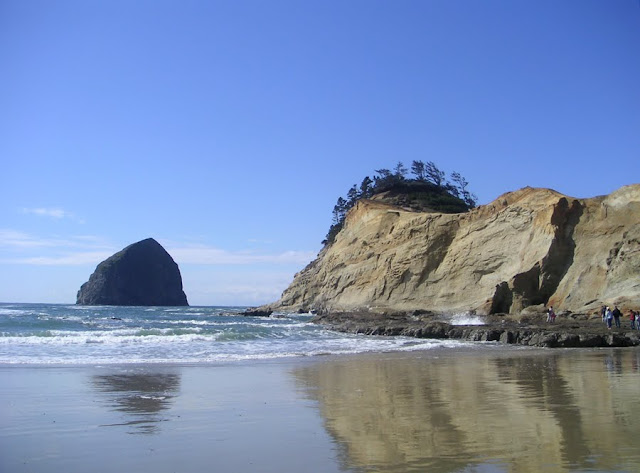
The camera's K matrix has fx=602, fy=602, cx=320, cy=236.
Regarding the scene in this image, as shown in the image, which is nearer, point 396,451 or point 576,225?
point 396,451

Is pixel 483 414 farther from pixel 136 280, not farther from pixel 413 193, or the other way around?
pixel 136 280

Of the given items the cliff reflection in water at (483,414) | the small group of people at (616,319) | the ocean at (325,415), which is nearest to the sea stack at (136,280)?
the small group of people at (616,319)

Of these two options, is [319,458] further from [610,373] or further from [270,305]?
[270,305]

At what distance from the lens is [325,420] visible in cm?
793

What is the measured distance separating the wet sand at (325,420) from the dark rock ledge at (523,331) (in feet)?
22.6

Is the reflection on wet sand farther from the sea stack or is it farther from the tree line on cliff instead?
the sea stack

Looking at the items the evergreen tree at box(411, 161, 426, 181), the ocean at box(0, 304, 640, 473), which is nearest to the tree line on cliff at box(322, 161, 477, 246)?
the evergreen tree at box(411, 161, 426, 181)

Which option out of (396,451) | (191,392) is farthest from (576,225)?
(396,451)

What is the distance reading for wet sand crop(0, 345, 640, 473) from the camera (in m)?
5.86

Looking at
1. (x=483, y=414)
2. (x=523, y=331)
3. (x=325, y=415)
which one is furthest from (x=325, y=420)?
(x=523, y=331)

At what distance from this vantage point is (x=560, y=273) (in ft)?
117

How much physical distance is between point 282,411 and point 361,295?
4113 cm

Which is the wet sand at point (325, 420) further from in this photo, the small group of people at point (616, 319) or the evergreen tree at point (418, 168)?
the evergreen tree at point (418, 168)

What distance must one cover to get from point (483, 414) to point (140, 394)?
5781 millimetres
